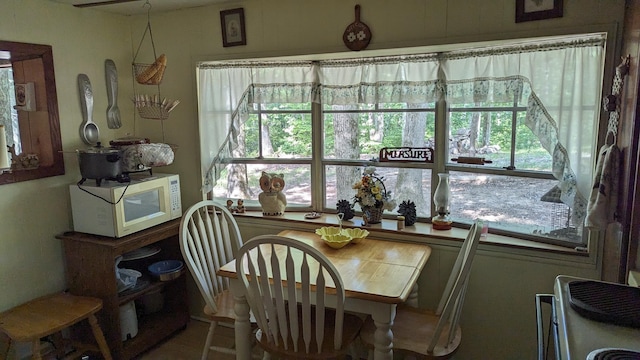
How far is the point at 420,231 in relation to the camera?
2412 mm

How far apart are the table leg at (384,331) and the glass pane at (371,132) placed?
1.18 metres

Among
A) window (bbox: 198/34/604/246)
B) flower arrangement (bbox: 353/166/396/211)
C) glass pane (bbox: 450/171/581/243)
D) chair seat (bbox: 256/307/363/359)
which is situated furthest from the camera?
flower arrangement (bbox: 353/166/396/211)

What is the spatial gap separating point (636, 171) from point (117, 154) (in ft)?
8.21

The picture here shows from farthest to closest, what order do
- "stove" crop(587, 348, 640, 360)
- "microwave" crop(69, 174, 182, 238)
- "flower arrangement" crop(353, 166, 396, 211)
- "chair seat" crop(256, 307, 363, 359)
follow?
"flower arrangement" crop(353, 166, 396, 211) → "microwave" crop(69, 174, 182, 238) → "chair seat" crop(256, 307, 363, 359) → "stove" crop(587, 348, 640, 360)

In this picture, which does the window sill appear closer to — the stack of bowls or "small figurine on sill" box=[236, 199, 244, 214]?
"small figurine on sill" box=[236, 199, 244, 214]

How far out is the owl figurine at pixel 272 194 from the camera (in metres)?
2.77

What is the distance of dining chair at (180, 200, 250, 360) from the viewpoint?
222cm

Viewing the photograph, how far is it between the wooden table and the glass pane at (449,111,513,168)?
2.04 ft

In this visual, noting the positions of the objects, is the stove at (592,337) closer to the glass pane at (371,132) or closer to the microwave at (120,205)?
the glass pane at (371,132)

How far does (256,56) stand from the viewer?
2617mm

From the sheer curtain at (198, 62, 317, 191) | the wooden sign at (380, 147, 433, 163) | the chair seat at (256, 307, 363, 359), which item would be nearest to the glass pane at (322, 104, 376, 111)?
the sheer curtain at (198, 62, 317, 191)

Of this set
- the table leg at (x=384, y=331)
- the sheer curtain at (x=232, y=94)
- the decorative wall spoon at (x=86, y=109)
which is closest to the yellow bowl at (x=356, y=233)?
the table leg at (x=384, y=331)

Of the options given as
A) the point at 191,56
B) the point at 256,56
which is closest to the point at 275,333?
the point at 256,56

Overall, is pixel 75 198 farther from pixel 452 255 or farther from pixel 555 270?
pixel 555 270
